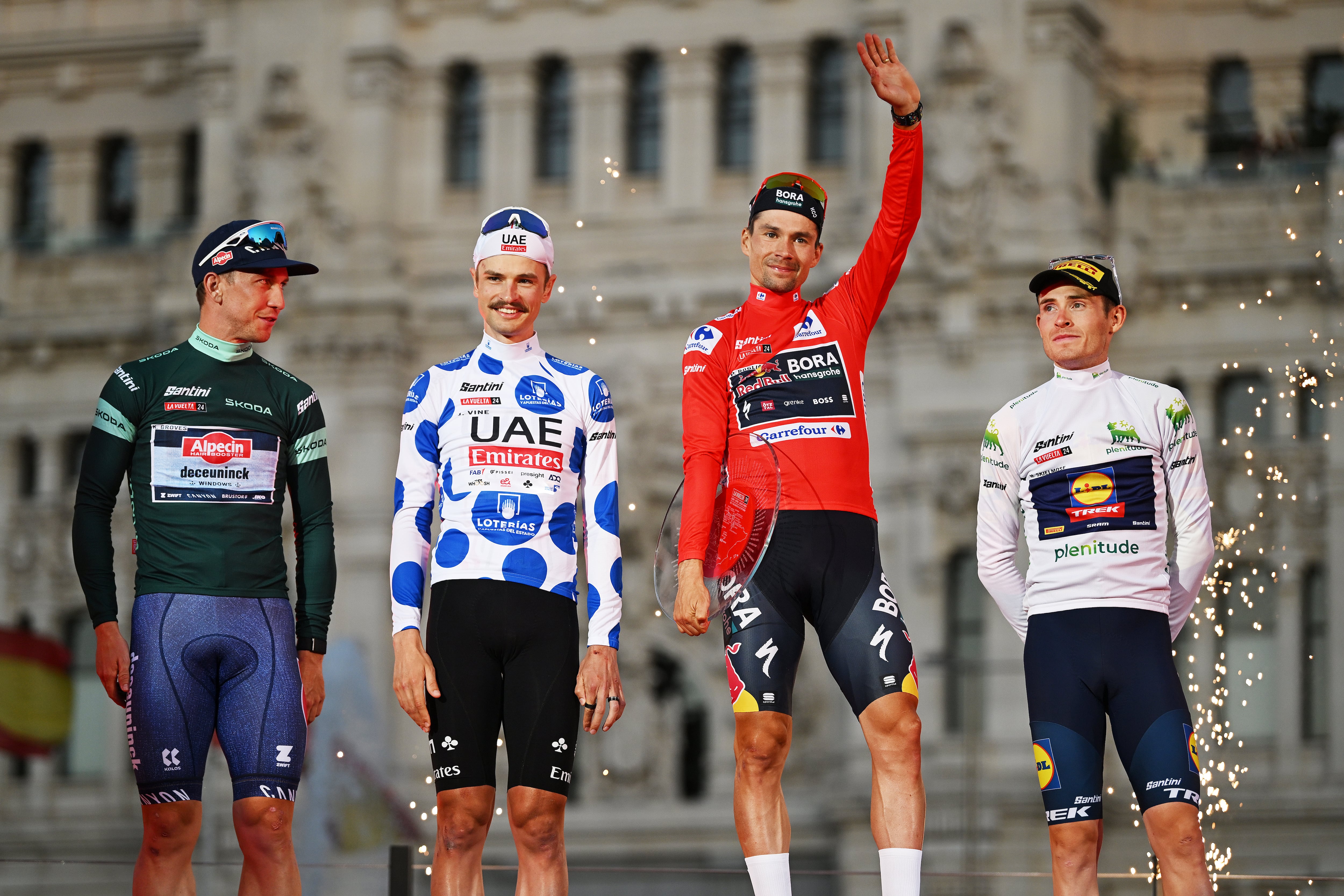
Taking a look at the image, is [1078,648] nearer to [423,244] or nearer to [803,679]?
[803,679]

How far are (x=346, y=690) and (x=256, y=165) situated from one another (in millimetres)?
8204

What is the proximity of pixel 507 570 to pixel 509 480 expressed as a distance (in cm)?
31

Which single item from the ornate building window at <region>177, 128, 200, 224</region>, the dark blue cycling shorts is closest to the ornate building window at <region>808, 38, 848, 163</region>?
the ornate building window at <region>177, 128, 200, 224</region>

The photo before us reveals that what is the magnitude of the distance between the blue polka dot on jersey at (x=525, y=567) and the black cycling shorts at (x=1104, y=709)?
1.62m

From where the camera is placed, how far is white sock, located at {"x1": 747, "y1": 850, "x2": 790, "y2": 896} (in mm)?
6398

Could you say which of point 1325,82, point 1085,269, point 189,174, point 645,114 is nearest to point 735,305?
point 645,114

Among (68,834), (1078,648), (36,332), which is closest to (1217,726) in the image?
(68,834)

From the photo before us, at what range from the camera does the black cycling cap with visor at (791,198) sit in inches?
271

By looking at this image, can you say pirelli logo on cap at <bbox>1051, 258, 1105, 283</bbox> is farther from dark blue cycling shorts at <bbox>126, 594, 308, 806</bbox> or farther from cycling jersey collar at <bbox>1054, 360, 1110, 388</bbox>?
dark blue cycling shorts at <bbox>126, 594, 308, 806</bbox>

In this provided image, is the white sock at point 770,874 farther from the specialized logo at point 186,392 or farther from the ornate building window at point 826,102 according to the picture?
the ornate building window at point 826,102

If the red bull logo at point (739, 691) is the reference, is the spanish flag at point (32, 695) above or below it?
above

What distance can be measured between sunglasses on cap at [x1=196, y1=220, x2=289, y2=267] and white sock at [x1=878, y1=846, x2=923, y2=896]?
2.81 m

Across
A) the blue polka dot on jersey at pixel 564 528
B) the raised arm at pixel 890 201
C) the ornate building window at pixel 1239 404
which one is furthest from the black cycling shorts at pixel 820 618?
the ornate building window at pixel 1239 404

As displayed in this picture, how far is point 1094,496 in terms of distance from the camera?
673cm
